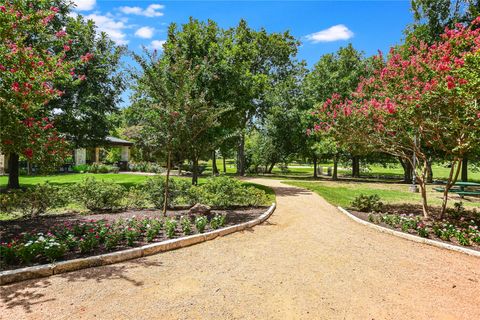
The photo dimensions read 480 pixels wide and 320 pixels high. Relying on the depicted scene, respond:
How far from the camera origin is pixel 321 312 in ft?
12.3

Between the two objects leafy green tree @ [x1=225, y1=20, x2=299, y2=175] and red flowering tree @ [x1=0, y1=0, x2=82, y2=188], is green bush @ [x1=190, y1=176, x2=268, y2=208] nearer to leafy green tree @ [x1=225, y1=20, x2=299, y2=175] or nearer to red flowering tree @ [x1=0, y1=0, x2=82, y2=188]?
red flowering tree @ [x1=0, y1=0, x2=82, y2=188]

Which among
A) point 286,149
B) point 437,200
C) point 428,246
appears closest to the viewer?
point 428,246

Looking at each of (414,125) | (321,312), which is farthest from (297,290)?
(414,125)

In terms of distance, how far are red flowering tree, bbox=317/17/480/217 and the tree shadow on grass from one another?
7.73 metres

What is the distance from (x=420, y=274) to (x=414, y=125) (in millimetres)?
5355

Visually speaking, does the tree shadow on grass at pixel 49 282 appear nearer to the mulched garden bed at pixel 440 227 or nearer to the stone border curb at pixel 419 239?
the stone border curb at pixel 419 239

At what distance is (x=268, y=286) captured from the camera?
Answer: 4.48m

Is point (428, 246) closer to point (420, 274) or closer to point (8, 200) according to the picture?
point (420, 274)

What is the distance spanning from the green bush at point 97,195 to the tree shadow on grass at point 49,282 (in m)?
4.79

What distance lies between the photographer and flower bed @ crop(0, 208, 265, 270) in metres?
5.00

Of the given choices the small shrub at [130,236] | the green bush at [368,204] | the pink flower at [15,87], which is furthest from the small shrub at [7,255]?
the green bush at [368,204]

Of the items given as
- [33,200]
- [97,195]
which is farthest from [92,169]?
[33,200]

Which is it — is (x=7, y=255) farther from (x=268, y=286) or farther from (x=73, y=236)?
(x=268, y=286)

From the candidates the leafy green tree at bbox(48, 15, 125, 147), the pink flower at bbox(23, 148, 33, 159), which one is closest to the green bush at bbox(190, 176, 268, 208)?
the pink flower at bbox(23, 148, 33, 159)
